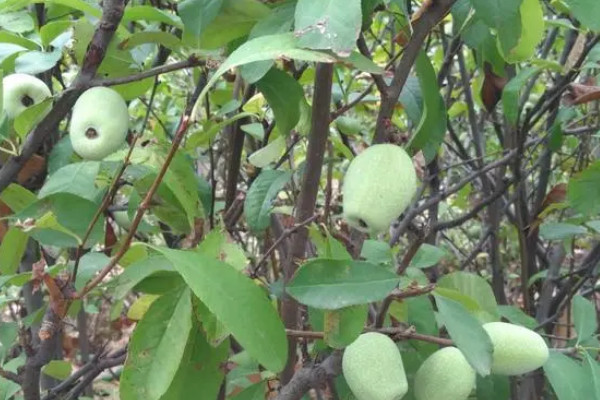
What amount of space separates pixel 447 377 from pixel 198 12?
0.43 metres

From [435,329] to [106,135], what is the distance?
0.46 meters

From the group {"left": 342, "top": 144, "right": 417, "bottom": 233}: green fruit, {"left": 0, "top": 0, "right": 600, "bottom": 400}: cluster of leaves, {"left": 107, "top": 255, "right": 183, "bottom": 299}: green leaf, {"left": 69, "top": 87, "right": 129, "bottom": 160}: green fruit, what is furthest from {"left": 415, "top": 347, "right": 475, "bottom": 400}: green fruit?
{"left": 69, "top": 87, "right": 129, "bottom": 160}: green fruit

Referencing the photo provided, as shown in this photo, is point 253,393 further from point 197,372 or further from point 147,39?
point 147,39

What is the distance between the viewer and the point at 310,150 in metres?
0.72

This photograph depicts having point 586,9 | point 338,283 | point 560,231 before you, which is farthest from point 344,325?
point 560,231

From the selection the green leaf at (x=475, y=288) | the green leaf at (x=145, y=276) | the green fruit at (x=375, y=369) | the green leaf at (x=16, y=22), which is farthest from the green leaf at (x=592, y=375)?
the green leaf at (x=16, y=22)

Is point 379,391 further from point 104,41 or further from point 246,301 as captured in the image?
point 104,41

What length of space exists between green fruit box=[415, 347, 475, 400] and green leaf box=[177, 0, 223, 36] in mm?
401

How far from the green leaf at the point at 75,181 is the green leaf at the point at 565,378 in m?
0.52

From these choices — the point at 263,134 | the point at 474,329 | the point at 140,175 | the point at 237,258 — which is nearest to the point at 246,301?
the point at 237,258

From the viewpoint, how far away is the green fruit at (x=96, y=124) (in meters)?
0.67

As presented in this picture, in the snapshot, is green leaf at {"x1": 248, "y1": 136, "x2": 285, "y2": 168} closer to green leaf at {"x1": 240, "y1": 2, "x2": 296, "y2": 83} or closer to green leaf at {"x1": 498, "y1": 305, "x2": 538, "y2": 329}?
green leaf at {"x1": 240, "y1": 2, "x2": 296, "y2": 83}

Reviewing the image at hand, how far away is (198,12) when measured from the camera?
72 centimetres

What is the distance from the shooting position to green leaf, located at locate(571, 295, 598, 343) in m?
0.91
